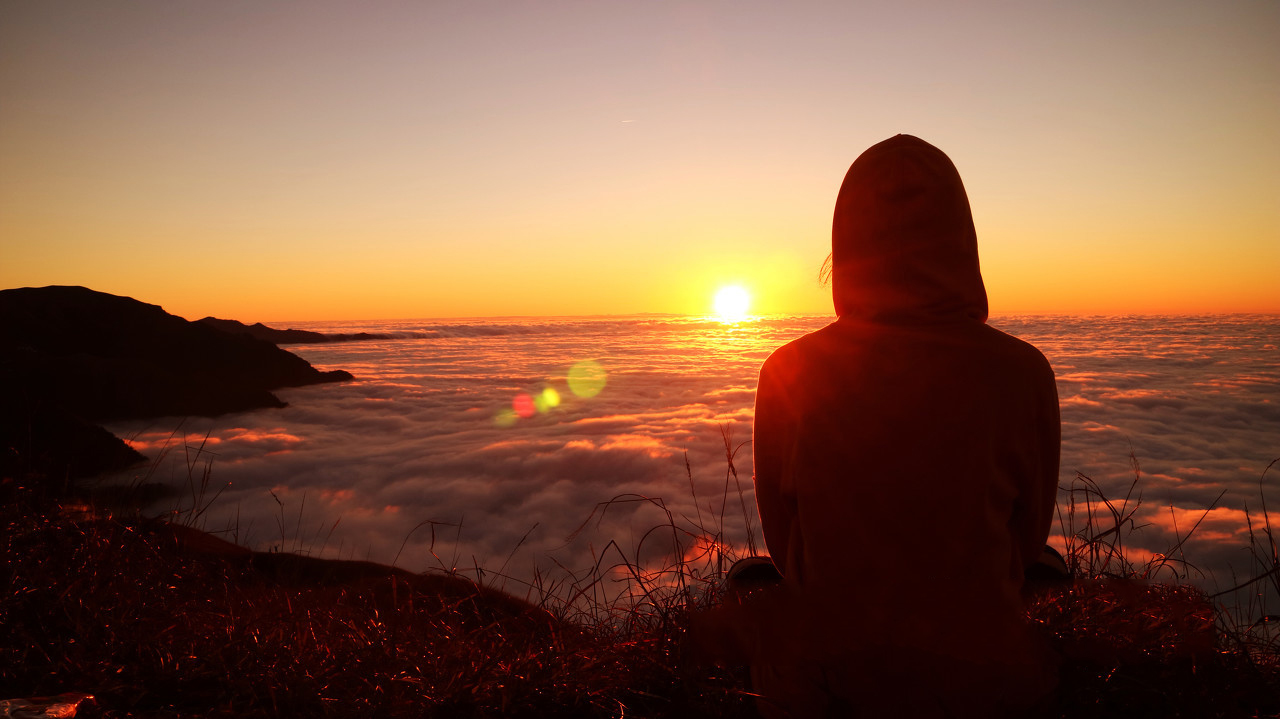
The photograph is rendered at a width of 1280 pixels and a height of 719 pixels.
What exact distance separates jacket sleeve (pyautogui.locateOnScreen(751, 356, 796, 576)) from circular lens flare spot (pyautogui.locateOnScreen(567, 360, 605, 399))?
15.4 metres

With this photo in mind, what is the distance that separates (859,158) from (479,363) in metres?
24.3

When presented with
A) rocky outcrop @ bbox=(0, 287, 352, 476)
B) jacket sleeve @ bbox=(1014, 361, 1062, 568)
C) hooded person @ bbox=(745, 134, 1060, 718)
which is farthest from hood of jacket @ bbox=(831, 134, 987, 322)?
rocky outcrop @ bbox=(0, 287, 352, 476)

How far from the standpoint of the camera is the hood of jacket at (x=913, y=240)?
1.30 meters

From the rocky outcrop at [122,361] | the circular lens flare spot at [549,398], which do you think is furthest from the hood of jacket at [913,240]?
the circular lens flare spot at [549,398]

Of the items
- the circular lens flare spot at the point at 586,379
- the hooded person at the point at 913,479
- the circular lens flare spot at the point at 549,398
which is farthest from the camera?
the circular lens flare spot at the point at 586,379

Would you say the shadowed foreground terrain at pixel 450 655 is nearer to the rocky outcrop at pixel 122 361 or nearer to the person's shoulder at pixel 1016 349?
the person's shoulder at pixel 1016 349

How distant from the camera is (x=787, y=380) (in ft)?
4.50

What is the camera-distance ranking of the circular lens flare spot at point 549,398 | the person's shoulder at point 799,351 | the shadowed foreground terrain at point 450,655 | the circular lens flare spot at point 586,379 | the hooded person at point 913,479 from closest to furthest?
the hooded person at point 913,479 < the person's shoulder at point 799,351 < the shadowed foreground terrain at point 450,655 < the circular lens flare spot at point 549,398 < the circular lens flare spot at point 586,379

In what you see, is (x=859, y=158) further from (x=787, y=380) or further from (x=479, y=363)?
(x=479, y=363)

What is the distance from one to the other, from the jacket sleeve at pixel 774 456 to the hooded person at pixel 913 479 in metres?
0.01

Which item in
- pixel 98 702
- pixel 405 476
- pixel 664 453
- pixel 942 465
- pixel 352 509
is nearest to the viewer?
pixel 942 465

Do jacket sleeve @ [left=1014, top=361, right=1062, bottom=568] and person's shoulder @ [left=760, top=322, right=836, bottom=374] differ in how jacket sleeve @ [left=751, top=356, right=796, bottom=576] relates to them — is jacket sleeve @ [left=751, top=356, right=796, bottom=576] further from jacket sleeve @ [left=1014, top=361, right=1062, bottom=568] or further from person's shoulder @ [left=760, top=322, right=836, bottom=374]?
jacket sleeve @ [left=1014, top=361, right=1062, bottom=568]

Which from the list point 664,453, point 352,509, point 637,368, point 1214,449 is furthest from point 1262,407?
point 352,509

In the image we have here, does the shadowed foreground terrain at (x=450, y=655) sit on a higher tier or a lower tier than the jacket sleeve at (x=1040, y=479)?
lower
